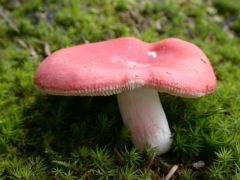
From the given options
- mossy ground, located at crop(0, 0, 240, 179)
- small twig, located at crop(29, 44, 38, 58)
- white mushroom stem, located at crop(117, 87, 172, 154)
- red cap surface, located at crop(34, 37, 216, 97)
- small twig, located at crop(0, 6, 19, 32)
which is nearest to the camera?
red cap surface, located at crop(34, 37, 216, 97)

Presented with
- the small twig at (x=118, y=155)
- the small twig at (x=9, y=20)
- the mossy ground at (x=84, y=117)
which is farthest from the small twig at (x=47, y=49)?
the small twig at (x=118, y=155)

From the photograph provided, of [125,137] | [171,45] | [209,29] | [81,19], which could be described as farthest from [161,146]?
[209,29]

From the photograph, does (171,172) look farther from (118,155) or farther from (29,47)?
(29,47)

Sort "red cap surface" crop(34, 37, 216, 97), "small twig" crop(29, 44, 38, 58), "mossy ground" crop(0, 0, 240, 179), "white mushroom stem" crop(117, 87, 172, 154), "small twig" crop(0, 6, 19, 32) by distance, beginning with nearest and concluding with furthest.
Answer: "red cap surface" crop(34, 37, 216, 97), "mossy ground" crop(0, 0, 240, 179), "white mushroom stem" crop(117, 87, 172, 154), "small twig" crop(29, 44, 38, 58), "small twig" crop(0, 6, 19, 32)

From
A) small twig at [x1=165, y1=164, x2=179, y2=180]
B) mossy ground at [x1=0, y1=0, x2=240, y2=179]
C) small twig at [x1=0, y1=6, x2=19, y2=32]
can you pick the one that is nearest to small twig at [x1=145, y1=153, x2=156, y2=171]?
mossy ground at [x1=0, y1=0, x2=240, y2=179]

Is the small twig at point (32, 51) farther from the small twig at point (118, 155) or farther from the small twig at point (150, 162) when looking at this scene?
the small twig at point (150, 162)

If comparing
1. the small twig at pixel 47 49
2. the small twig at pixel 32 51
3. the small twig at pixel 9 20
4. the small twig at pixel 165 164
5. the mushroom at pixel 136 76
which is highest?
the mushroom at pixel 136 76

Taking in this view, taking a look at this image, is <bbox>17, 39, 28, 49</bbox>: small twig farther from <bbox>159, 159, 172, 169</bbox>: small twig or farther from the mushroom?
<bbox>159, 159, 172, 169</bbox>: small twig
